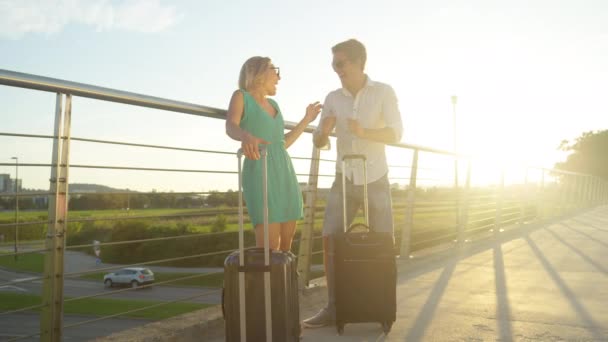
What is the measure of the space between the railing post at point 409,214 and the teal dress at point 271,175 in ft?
10.4

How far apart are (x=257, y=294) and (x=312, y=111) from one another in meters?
1.10

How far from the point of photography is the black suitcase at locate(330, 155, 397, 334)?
10.7 feet

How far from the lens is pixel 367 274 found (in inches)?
129

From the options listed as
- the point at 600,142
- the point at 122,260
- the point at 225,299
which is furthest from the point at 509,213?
the point at 122,260

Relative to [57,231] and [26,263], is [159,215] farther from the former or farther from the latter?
[26,263]

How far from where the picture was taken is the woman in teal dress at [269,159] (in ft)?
9.79

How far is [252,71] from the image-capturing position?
10.0ft

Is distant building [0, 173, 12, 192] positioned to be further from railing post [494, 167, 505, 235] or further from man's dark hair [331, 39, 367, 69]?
railing post [494, 167, 505, 235]

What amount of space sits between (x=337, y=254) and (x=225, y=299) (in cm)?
83

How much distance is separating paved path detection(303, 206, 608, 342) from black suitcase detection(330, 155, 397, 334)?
5.2 inches

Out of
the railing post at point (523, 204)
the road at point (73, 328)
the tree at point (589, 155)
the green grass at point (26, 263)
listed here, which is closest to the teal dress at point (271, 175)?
the railing post at point (523, 204)

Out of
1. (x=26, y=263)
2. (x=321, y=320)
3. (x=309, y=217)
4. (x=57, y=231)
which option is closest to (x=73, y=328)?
(x=26, y=263)

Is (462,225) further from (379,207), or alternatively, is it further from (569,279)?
(379,207)

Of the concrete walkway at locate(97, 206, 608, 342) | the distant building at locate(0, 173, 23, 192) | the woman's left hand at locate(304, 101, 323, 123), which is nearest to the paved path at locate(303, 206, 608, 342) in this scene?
the concrete walkway at locate(97, 206, 608, 342)
